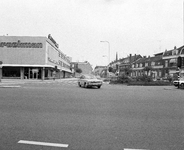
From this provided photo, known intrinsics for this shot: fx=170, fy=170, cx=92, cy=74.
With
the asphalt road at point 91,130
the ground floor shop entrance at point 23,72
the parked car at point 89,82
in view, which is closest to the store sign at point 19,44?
the ground floor shop entrance at point 23,72

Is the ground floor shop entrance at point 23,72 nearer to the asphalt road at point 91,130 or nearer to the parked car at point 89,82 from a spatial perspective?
the parked car at point 89,82

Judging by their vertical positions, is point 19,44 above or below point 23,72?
above

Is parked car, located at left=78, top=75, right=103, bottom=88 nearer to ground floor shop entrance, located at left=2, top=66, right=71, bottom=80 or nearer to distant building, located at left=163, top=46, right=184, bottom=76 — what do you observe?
ground floor shop entrance, located at left=2, top=66, right=71, bottom=80

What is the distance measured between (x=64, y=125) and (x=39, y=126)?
726 millimetres

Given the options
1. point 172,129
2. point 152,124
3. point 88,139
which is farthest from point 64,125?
point 172,129

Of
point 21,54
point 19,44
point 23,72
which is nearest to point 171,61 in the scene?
point 23,72

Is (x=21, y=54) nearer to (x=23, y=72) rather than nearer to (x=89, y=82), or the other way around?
(x=23, y=72)

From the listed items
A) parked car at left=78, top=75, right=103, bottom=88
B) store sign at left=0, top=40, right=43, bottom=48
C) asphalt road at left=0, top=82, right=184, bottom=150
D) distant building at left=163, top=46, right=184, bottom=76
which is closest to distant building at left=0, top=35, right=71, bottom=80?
store sign at left=0, top=40, right=43, bottom=48

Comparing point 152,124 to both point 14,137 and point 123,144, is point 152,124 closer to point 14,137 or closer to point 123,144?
point 123,144

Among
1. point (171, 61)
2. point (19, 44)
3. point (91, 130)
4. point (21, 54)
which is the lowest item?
point (91, 130)

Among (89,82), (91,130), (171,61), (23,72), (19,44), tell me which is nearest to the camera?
(91,130)

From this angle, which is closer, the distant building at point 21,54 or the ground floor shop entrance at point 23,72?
the distant building at point 21,54

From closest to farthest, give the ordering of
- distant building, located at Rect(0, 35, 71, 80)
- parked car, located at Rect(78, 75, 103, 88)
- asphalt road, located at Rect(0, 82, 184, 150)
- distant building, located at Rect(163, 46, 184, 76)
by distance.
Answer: asphalt road, located at Rect(0, 82, 184, 150), parked car, located at Rect(78, 75, 103, 88), distant building, located at Rect(0, 35, 71, 80), distant building, located at Rect(163, 46, 184, 76)

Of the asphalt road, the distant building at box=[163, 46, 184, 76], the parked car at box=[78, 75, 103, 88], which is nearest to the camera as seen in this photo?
the asphalt road
